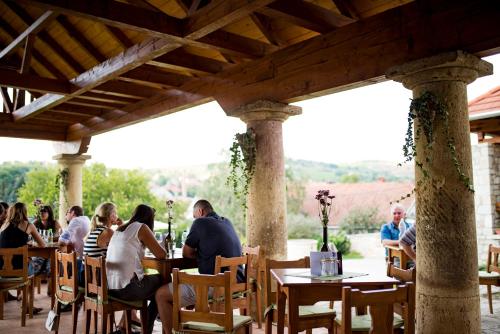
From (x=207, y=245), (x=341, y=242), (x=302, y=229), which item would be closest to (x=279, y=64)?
(x=207, y=245)

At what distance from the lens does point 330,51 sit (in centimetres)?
458

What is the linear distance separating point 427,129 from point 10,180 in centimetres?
2674

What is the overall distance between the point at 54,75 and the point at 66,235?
3.06m

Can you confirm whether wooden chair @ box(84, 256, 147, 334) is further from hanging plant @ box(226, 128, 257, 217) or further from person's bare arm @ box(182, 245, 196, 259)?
hanging plant @ box(226, 128, 257, 217)

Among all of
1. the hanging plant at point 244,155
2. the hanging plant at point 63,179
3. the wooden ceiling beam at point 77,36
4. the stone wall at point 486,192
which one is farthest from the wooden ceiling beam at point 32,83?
the stone wall at point 486,192

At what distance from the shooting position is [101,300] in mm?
4094

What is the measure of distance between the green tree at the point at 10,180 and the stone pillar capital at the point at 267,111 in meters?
23.2

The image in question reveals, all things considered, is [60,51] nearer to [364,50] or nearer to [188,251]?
[188,251]

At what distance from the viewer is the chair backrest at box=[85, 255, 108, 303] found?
405cm

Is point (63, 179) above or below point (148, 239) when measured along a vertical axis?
→ above

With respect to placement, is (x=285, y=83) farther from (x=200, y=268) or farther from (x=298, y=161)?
(x=298, y=161)

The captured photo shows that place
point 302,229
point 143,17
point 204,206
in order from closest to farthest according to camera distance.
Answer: point 143,17
point 204,206
point 302,229

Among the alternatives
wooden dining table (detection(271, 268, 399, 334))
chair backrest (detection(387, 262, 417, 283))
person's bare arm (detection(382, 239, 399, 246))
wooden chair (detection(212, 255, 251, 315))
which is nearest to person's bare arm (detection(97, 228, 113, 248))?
wooden chair (detection(212, 255, 251, 315))

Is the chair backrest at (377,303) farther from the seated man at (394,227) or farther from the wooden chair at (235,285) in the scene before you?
the seated man at (394,227)
